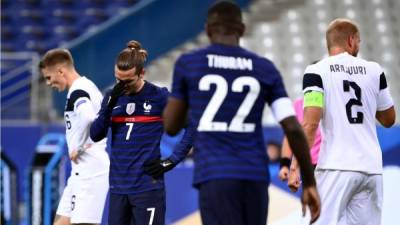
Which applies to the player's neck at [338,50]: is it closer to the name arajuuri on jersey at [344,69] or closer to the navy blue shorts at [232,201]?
the name arajuuri on jersey at [344,69]

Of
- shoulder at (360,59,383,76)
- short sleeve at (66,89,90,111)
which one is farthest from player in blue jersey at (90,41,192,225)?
shoulder at (360,59,383,76)

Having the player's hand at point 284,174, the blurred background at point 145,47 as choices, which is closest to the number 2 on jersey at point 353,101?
the player's hand at point 284,174

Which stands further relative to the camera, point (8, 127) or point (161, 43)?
point (161, 43)

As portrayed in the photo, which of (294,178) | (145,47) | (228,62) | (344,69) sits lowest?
(294,178)

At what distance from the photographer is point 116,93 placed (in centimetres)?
633

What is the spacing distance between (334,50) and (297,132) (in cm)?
175

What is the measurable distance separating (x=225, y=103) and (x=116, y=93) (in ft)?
6.40

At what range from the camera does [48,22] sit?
17.2 metres

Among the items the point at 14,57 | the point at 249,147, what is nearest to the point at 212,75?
the point at 249,147

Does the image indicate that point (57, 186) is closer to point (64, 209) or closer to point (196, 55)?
point (64, 209)

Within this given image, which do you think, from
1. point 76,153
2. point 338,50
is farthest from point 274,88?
point 76,153

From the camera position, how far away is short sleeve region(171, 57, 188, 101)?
4.54 m

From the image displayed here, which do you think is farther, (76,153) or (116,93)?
(76,153)

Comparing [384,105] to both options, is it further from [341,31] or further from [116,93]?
[116,93]
